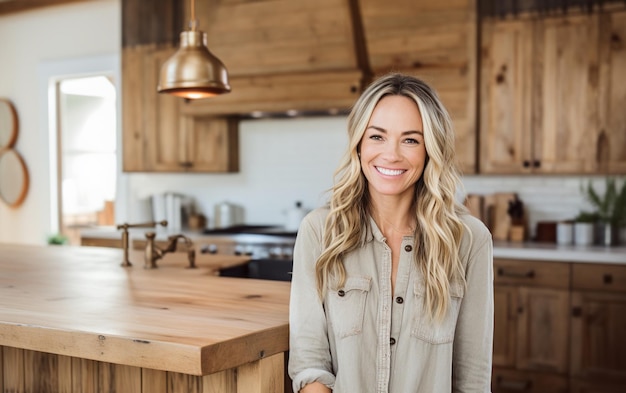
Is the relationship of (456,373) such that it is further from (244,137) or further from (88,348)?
(244,137)

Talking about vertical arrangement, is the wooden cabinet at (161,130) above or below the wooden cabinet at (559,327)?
above

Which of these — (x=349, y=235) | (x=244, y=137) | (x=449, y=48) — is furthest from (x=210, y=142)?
(x=349, y=235)

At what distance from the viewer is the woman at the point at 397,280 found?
181 cm

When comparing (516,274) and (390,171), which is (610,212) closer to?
(516,274)

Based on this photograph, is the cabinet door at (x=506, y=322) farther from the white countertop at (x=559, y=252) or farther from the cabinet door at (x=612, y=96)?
the cabinet door at (x=612, y=96)

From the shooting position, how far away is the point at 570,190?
14.8 feet

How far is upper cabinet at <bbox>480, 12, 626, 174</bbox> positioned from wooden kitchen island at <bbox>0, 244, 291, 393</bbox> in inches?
91.7

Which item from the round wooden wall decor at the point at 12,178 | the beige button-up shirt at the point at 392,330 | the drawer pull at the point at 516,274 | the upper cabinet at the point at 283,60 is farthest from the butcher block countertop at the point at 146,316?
the round wooden wall decor at the point at 12,178

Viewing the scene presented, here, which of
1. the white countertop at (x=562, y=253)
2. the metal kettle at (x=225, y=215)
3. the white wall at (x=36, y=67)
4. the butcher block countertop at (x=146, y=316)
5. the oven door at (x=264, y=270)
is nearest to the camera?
the butcher block countertop at (x=146, y=316)

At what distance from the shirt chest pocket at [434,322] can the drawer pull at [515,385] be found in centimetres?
247

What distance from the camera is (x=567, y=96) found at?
13.8ft

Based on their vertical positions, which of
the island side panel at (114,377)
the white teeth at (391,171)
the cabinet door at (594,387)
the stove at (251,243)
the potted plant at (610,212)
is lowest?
the cabinet door at (594,387)

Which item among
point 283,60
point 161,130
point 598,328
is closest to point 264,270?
point 598,328

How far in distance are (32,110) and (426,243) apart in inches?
223
